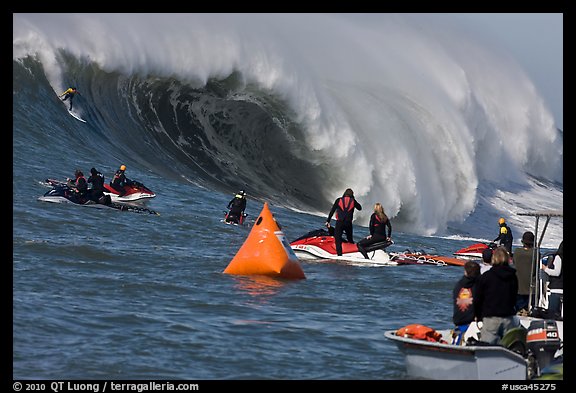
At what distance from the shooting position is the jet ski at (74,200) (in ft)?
63.8

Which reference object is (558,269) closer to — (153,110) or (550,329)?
(550,329)

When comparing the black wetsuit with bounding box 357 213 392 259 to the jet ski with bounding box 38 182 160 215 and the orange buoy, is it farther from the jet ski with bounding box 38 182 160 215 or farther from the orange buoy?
the jet ski with bounding box 38 182 160 215

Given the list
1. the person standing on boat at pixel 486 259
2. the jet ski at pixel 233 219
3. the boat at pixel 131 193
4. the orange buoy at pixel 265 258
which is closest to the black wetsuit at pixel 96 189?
the boat at pixel 131 193

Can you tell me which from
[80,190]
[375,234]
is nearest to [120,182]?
[80,190]

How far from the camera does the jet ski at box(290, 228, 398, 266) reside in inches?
721

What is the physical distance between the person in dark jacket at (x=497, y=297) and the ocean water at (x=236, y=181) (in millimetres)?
923

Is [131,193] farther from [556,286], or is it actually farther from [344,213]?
[556,286]

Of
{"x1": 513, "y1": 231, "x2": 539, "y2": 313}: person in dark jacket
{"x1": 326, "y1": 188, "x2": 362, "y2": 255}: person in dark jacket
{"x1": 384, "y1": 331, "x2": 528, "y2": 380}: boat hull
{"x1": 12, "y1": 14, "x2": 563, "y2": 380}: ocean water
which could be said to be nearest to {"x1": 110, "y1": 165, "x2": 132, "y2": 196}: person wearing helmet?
{"x1": 12, "y1": 14, "x2": 563, "y2": 380}: ocean water

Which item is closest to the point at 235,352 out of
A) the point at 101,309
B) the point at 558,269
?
the point at 101,309

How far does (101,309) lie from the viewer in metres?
11.6

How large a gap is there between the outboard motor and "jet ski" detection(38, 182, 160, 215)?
11.1 meters

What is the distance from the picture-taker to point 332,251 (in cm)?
1858

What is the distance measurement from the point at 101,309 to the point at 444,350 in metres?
3.99

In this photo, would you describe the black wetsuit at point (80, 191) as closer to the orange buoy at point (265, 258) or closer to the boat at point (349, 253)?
the boat at point (349, 253)
